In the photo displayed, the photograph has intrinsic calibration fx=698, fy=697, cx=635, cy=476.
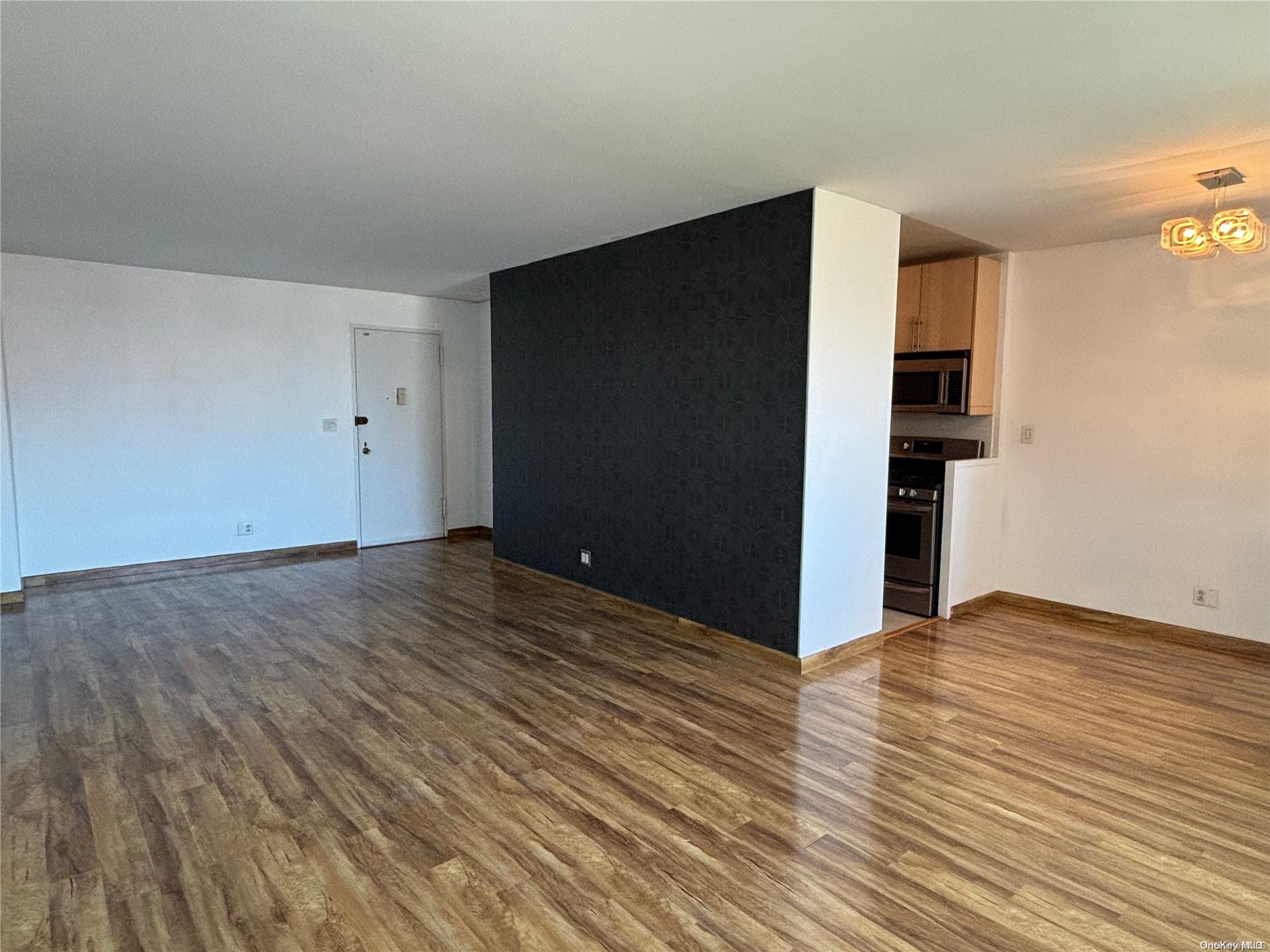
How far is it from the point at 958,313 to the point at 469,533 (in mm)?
4956

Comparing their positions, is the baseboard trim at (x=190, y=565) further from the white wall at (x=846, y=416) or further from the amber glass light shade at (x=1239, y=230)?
the amber glass light shade at (x=1239, y=230)

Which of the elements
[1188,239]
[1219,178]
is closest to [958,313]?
[1188,239]

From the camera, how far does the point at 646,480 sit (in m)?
4.41

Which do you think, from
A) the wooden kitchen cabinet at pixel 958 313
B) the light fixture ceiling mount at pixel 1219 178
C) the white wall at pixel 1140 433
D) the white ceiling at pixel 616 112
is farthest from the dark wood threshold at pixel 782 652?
the light fixture ceiling mount at pixel 1219 178

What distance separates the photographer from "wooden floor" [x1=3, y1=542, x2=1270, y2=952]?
5.98 feet

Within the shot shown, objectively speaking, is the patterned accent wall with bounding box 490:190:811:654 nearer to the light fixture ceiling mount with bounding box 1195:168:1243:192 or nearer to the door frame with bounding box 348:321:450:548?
the door frame with bounding box 348:321:450:548

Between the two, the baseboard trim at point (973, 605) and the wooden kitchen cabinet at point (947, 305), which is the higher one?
the wooden kitchen cabinet at point (947, 305)

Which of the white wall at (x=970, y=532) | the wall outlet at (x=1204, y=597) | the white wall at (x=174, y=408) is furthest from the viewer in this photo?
the white wall at (x=174, y=408)

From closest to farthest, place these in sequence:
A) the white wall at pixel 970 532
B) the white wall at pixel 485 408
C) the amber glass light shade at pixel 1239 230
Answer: the amber glass light shade at pixel 1239 230 → the white wall at pixel 970 532 → the white wall at pixel 485 408

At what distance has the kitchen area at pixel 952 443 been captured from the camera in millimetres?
4535

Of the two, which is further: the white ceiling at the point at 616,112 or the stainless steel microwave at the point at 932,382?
the stainless steel microwave at the point at 932,382

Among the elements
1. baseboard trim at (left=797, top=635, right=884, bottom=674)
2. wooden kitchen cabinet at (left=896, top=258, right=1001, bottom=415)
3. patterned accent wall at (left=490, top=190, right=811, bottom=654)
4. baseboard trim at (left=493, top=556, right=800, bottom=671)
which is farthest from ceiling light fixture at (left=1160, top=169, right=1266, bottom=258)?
baseboard trim at (left=493, top=556, right=800, bottom=671)

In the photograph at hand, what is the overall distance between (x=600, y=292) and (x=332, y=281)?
108 inches

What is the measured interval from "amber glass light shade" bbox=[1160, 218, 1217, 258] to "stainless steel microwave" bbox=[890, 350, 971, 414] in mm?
1472
